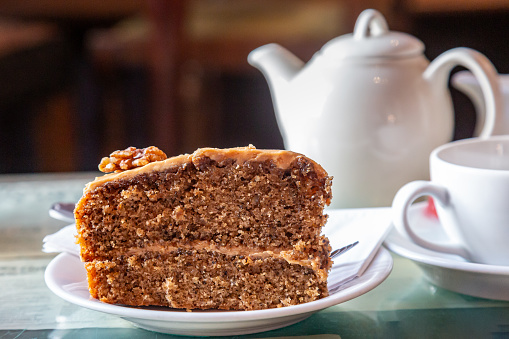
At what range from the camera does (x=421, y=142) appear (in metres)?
0.87

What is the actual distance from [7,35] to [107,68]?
1.35 ft

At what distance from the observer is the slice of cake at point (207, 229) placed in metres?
0.54

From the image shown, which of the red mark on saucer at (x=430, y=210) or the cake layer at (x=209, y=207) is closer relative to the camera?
the cake layer at (x=209, y=207)

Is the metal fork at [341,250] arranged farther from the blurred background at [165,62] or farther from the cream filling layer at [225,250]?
the blurred background at [165,62]

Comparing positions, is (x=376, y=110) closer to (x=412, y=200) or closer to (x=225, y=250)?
(x=412, y=200)

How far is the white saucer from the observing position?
551 millimetres

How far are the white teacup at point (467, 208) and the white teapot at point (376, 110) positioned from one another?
0.63 feet

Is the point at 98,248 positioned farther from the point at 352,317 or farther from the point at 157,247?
the point at 352,317

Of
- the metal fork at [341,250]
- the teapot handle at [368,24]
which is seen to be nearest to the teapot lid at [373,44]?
the teapot handle at [368,24]

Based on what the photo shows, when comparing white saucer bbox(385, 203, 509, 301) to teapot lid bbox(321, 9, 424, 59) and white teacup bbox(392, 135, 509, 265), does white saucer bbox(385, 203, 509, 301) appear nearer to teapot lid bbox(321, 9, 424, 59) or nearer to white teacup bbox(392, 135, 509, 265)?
white teacup bbox(392, 135, 509, 265)

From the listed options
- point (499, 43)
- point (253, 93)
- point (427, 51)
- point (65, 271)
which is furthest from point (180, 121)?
point (65, 271)

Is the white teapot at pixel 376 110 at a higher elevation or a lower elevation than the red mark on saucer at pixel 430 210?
higher

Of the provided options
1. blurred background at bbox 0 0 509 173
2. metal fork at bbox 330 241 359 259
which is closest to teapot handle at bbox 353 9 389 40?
metal fork at bbox 330 241 359 259

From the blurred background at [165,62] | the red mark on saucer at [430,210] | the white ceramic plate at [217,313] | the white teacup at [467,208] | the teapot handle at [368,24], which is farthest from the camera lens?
the blurred background at [165,62]
